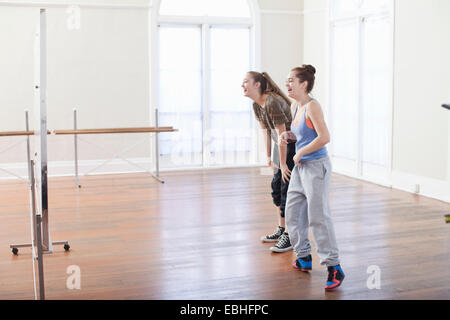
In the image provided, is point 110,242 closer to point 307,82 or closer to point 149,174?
point 307,82

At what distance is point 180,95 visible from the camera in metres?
8.84

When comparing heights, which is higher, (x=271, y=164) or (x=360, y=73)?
(x=360, y=73)

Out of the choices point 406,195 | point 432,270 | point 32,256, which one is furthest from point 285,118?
point 406,195

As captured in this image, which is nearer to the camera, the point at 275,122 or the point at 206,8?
the point at 275,122

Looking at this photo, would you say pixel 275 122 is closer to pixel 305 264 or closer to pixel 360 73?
pixel 305 264

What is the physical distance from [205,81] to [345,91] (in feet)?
6.65

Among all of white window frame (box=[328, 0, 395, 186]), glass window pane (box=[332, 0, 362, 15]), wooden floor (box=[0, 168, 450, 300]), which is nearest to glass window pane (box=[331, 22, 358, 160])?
white window frame (box=[328, 0, 395, 186])

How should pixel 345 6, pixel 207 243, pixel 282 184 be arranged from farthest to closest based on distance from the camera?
pixel 345 6, pixel 207 243, pixel 282 184

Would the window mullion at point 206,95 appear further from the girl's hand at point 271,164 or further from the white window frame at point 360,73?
the girl's hand at point 271,164

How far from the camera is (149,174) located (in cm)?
845

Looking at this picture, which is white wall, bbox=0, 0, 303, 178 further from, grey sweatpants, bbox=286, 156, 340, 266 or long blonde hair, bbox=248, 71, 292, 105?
grey sweatpants, bbox=286, 156, 340, 266

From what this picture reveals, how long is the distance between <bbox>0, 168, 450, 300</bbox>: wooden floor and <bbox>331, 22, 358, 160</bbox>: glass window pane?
929 mm

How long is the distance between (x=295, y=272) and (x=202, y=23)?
18.4ft

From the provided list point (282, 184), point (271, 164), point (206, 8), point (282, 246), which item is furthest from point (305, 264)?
point (206, 8)
